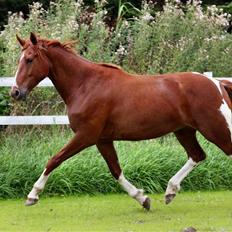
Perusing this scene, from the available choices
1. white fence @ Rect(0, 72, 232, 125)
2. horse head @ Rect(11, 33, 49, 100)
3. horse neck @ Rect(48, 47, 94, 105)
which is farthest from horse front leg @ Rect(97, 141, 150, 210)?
white fence @ Rect(0, 72, 232, 125)

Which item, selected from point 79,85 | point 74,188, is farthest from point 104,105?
point 74,188

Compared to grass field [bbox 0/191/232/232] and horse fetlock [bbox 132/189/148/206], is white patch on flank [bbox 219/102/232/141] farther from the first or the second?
horse fetlock [bbox 132/189/148/206]

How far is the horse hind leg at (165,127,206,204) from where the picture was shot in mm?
9125

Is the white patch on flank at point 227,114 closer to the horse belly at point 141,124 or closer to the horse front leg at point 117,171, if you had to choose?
the horse belly at point 141,124

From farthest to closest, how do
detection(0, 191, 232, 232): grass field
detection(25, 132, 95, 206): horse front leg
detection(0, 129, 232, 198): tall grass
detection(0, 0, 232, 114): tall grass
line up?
detection(0, 0, 232, 114): tall grass, detection(0, 129, 232, 198): tall grass, detection(25, 132, 95, 206): horse front leg, detection(0, 191, 232, 232): grass field

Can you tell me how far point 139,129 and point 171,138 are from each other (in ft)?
9.27

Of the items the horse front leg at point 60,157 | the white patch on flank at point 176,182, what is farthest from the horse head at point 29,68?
the white patch on flank at point 176,182

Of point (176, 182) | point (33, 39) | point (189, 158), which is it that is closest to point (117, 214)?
point (176, 182)

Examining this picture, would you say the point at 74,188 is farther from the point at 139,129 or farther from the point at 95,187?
the point at 139,129

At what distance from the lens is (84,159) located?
10.4 m

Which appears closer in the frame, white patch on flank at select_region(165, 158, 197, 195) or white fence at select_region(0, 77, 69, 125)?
white patch on flank at select_region(165, 158, 197, 195)

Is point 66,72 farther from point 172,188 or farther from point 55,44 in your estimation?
point 172,188

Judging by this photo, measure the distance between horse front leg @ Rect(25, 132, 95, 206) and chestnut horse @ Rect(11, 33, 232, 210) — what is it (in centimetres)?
1

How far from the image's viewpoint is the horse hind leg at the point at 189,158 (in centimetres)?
912
